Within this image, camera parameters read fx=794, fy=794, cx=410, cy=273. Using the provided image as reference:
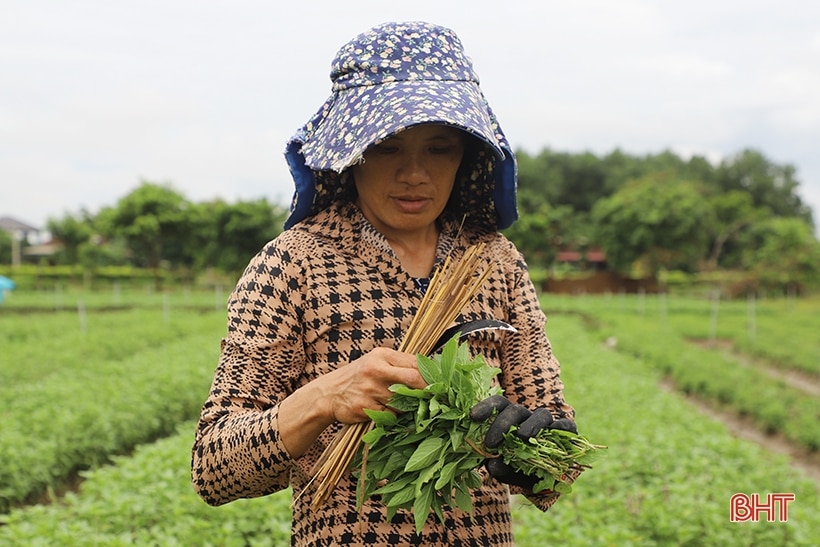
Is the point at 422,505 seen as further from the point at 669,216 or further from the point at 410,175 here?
the point at 669,216

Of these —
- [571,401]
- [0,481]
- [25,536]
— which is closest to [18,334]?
[0,481]

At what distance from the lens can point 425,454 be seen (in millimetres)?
1229

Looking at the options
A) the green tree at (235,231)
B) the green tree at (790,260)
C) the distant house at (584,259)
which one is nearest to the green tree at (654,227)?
the green tree at (790,260)

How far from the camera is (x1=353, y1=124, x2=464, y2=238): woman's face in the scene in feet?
4.70

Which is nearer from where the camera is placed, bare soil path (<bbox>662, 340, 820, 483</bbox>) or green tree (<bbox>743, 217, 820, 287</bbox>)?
bare soil path (<bbox>662, 340, 820, 483</bbox>)

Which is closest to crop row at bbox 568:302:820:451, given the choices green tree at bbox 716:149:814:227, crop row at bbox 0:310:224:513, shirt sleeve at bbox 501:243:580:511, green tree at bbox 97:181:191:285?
crop row at bbox 0:310:224:513

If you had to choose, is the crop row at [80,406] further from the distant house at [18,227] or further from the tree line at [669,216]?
the distant house at [18,227]

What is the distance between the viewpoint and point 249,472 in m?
1.27

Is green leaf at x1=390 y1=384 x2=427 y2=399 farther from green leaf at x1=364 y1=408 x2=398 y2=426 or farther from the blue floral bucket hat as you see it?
the blue floral bucket hat

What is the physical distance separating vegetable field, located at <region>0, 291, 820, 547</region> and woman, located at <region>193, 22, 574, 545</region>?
0.35 m

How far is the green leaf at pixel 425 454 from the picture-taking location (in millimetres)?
1225

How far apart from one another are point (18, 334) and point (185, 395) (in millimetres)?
8457

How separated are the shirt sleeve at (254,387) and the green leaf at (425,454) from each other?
19 cm

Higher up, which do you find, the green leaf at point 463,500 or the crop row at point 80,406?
the green leaf at point 463,500
